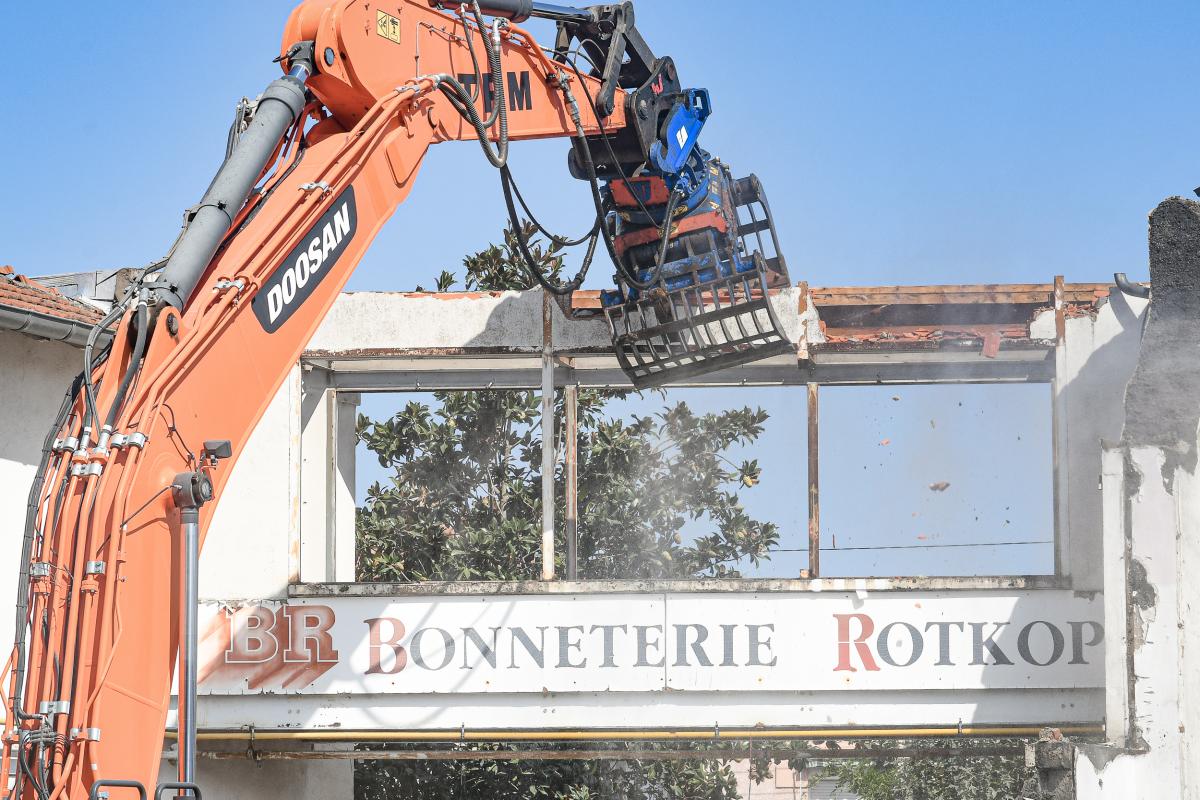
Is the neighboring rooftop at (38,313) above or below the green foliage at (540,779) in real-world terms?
above

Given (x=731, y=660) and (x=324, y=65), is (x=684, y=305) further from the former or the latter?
(x=324, y=65)

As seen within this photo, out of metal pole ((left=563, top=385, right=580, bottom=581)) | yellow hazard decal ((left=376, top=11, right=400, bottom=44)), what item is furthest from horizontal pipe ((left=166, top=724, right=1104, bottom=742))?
yellow hazard decal ((left=376, top=11, right=400, bottom=44))

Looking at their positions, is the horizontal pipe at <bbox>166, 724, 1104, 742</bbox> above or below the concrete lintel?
below

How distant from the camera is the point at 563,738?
11.2 m

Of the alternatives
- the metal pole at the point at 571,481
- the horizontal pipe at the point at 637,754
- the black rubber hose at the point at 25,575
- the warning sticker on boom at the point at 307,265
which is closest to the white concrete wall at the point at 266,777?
the horizontal pipe at the point at 637,754

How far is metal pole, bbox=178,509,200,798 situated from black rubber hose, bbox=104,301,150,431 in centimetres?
51

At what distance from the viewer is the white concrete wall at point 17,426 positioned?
11250 mm

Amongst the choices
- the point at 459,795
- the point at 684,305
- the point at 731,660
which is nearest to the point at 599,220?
the point at 684,305

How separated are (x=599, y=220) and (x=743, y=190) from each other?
6.30 feet

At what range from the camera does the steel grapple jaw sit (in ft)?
34.1

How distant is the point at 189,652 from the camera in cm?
551

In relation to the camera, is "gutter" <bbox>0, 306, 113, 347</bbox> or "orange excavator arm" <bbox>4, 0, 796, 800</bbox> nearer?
"orange excavator arm" <bbox>4, 0, 796, 800</bbox>

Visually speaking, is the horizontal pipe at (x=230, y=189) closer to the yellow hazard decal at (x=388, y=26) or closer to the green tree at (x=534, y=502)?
the yellow hazard decal at (x=388, y=26)

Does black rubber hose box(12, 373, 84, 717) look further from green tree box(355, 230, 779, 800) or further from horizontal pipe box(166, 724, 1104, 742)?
green tree box(355, 230, 779, 800)
